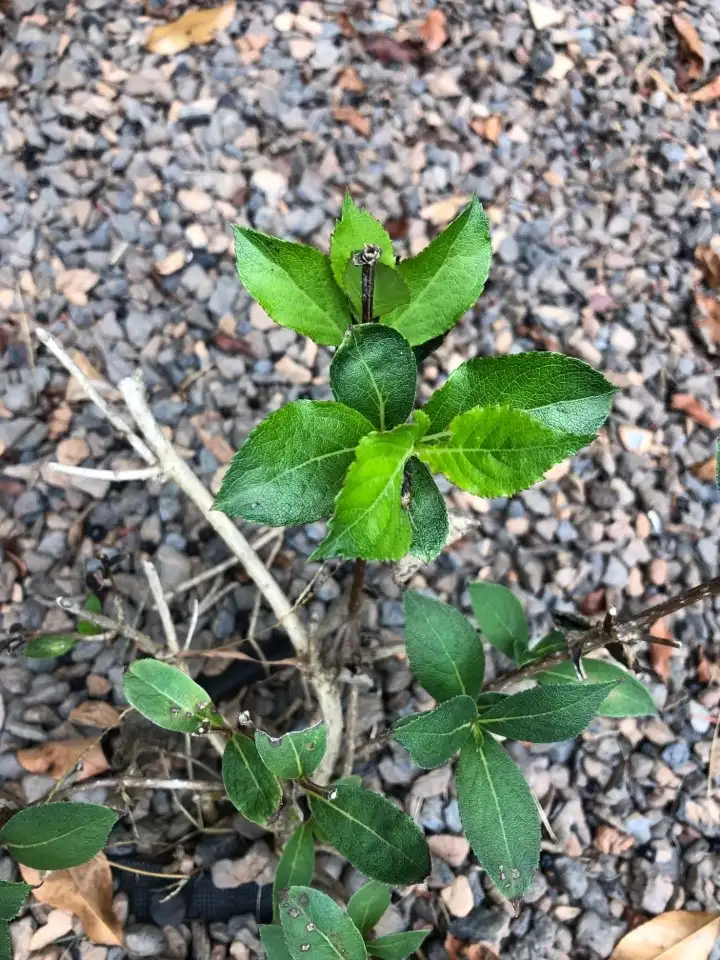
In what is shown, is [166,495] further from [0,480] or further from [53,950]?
[53,950]

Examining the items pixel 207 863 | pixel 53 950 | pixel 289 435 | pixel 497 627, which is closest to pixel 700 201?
pixel 497 627

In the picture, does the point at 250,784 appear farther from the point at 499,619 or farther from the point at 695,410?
the point at 695,410

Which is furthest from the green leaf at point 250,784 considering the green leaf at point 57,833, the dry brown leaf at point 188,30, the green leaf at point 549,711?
the dry brown leaf at point 188,30

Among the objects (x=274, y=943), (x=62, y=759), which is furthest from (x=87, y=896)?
(x=274, y=943)

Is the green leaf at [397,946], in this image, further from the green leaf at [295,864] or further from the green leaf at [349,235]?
the green leaf at [349,235]

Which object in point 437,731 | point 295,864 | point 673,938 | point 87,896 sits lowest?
point 673,938

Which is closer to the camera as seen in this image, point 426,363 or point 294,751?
point 294,751

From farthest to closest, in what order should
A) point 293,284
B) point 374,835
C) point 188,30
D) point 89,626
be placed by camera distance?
point 188,30, point 89,626, point 374,835, point 293,284
